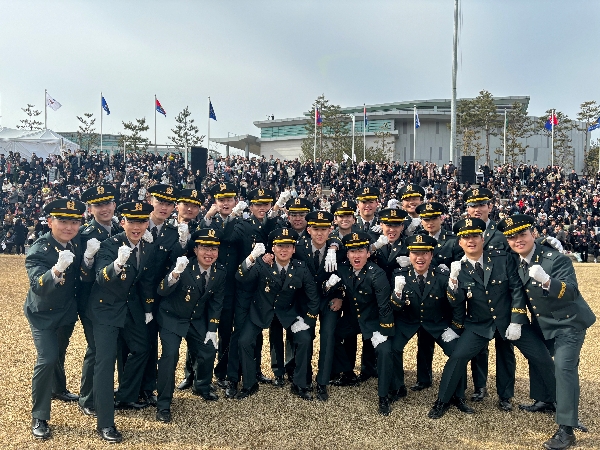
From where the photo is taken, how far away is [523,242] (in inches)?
224

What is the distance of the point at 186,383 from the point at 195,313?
1.20 m

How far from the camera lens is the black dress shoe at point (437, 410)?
19.8 feet

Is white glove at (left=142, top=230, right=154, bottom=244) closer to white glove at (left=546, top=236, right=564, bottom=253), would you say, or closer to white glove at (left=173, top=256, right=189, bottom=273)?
white glove at (left=173, top=256, right=189, bottom=273)

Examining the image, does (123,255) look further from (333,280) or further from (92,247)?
(333,280)

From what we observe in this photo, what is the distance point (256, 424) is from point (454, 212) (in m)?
22.5

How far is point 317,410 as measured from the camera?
6230 mm

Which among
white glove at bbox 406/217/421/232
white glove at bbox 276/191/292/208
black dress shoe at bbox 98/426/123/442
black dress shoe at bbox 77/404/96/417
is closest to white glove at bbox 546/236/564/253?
white glove at bbox 406/217/421/232

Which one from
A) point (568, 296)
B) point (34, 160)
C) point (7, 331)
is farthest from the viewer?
point (34, 160)

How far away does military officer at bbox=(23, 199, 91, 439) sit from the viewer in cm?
539

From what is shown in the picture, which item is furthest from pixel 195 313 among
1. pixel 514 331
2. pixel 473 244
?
pixel 514 331

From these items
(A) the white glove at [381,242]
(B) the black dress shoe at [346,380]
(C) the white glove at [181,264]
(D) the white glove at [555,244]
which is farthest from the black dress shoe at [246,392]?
(D) the white glove at [555,244]

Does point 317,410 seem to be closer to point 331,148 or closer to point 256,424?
point 256,424

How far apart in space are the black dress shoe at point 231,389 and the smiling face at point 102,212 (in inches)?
104

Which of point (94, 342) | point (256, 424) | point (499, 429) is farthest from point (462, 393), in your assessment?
point (94, 342)
